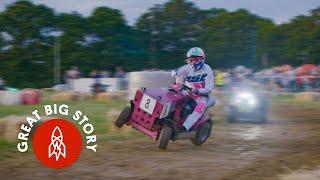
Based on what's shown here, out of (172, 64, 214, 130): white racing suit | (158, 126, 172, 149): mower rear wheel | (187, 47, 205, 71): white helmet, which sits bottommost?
(158, 126, 172, 149): mower rear wheel

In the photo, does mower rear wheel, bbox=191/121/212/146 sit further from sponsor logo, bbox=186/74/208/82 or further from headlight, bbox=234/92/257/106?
headlight, bbox=234/92/257/106

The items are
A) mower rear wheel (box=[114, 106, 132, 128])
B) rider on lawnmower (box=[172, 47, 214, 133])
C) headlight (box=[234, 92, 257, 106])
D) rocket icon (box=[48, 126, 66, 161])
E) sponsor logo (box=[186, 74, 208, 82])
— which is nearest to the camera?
rocket icon (box=[48, 126, 66, 161])

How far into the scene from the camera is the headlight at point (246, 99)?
55.6ft

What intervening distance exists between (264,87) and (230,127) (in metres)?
16.0

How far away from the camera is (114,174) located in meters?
7.50

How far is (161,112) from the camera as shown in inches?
380

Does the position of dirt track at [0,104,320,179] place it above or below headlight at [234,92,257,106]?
below

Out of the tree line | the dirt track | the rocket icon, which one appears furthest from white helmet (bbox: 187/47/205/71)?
the tree line

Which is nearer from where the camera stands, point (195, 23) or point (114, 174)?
point (114, 174)

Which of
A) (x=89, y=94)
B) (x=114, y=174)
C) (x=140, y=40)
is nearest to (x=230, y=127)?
(x=114, y=174)

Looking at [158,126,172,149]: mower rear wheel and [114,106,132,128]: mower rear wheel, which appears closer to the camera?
[158,126,172,149]: mower rear wheel

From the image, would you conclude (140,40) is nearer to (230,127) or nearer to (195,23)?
(195,23)

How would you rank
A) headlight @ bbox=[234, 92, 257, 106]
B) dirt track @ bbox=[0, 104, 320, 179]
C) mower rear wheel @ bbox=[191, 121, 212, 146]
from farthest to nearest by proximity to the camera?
headlight @ bbox=[234, 92, 257, 106]
mower rear wheel @ bbox=[191, 121, 212, 146]
dirt track @ bbox=[0, 104, 320, 179]

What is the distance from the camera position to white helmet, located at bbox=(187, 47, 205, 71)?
1027 centimetres
